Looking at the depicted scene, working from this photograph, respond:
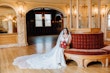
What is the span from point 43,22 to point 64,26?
7.52 metres

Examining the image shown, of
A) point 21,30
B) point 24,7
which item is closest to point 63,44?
point 21,30

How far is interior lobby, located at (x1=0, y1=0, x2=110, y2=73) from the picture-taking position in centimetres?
498

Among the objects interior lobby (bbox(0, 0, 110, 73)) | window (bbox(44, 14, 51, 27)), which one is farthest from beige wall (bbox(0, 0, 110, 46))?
window (bbox(44, 14, 51, 27))

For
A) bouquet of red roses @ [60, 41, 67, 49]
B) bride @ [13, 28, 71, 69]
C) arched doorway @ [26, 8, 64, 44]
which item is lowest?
bride @ [13, 28, 71, 69]

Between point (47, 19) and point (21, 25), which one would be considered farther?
point (47, 19)

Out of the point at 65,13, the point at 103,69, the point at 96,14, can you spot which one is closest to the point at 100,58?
the point at 103,69

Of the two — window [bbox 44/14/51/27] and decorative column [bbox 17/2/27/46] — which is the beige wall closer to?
decorative column [bbox 17/2/27/46]

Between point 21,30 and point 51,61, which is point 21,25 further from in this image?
point 51,61

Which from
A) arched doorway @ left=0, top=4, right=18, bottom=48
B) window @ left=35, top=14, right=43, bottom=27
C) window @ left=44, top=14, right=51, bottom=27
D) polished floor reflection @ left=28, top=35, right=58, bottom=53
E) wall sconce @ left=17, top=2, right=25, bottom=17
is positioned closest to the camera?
polished floor reflection @ left=28, top=35, right=58, bottom=53

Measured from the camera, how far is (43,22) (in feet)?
61.4

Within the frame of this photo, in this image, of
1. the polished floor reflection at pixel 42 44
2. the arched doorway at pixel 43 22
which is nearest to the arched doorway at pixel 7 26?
the polished floor reflection at pixel 42 44

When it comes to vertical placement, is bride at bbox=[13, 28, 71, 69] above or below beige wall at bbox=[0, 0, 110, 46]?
below

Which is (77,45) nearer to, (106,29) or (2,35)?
(2,35)

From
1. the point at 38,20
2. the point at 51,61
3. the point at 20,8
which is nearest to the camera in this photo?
the point at 51,61
